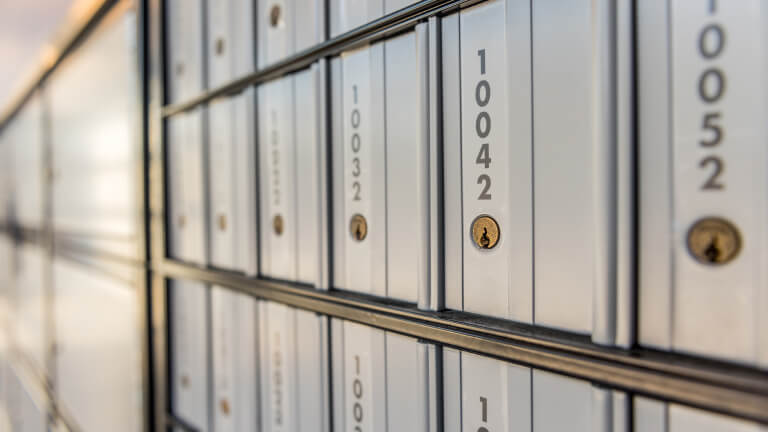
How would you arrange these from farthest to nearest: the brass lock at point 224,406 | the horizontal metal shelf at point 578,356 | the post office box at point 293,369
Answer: the brass lock at point 224,406 → the post office box at point 293,369 → the horizontal metal shelf at point 578,356

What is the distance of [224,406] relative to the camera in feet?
3.38

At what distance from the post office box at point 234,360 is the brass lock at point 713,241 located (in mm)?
728

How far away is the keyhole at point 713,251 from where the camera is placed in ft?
1.23

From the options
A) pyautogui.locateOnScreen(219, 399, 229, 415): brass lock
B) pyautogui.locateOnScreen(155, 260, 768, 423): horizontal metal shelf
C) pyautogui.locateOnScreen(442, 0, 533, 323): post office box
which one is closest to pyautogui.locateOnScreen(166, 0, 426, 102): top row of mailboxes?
pyautogui.locateOnScreen(442, 0, 533, 323): post office box

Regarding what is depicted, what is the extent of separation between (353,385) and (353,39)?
0.48 metres

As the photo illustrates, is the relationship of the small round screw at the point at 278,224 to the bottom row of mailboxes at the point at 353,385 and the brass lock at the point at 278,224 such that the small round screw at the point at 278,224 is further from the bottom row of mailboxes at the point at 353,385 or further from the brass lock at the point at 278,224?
the bottom row of mailboxes at the point at 353,385

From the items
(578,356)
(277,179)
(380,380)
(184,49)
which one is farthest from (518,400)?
(184,49)

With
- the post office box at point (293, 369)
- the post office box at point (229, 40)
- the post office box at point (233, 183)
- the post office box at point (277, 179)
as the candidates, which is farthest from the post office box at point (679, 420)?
the post office box at point (229, 40)

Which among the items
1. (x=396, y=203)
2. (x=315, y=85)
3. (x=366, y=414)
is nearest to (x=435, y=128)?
(x=396, y=203)

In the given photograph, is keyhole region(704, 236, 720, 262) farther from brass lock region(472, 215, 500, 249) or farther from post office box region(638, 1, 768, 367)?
brass lock region(472, 215, 500, 249)

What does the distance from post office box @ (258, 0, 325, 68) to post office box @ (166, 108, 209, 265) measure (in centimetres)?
29

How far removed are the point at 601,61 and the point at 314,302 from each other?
1.68 feet

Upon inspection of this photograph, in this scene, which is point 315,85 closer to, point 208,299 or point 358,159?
point 358,159

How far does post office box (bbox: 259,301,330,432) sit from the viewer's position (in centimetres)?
75
